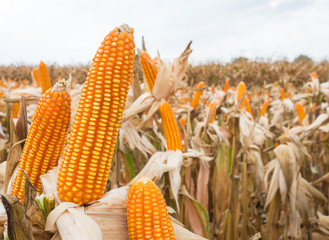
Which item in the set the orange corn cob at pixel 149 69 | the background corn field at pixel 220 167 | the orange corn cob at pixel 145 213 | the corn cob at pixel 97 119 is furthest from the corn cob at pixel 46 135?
the orange corn cob at pixel 149 69

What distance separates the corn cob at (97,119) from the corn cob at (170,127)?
1.24 metres

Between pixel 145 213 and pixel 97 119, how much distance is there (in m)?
0.44

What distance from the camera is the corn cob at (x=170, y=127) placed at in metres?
2.73

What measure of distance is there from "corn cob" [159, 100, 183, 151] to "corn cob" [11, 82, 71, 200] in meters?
1.10

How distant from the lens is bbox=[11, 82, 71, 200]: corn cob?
159 centimetres

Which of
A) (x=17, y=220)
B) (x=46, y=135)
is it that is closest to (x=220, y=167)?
(x=46, y=135)

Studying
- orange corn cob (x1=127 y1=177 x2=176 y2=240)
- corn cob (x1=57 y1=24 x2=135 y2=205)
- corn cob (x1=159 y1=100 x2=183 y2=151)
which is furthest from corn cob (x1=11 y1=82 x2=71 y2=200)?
corn cob (x1=159 y1=100 x2=183 y2=151)

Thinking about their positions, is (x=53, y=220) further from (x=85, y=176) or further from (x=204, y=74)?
(x=204, y=74)

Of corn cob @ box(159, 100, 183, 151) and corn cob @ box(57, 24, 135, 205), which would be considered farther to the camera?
corn cob @ box(159, 100, 183, 151)

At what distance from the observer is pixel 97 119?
57.8 inches

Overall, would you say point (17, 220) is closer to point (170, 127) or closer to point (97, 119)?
point (97, 119)

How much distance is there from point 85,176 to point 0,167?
1024mm

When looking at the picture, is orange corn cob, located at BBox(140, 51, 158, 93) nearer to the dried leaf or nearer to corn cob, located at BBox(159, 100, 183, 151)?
corn cob, located at BBox(159, 100, 183, 151)

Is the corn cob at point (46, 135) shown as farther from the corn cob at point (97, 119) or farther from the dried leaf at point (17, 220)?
the dried leaf at point (17, 220)
